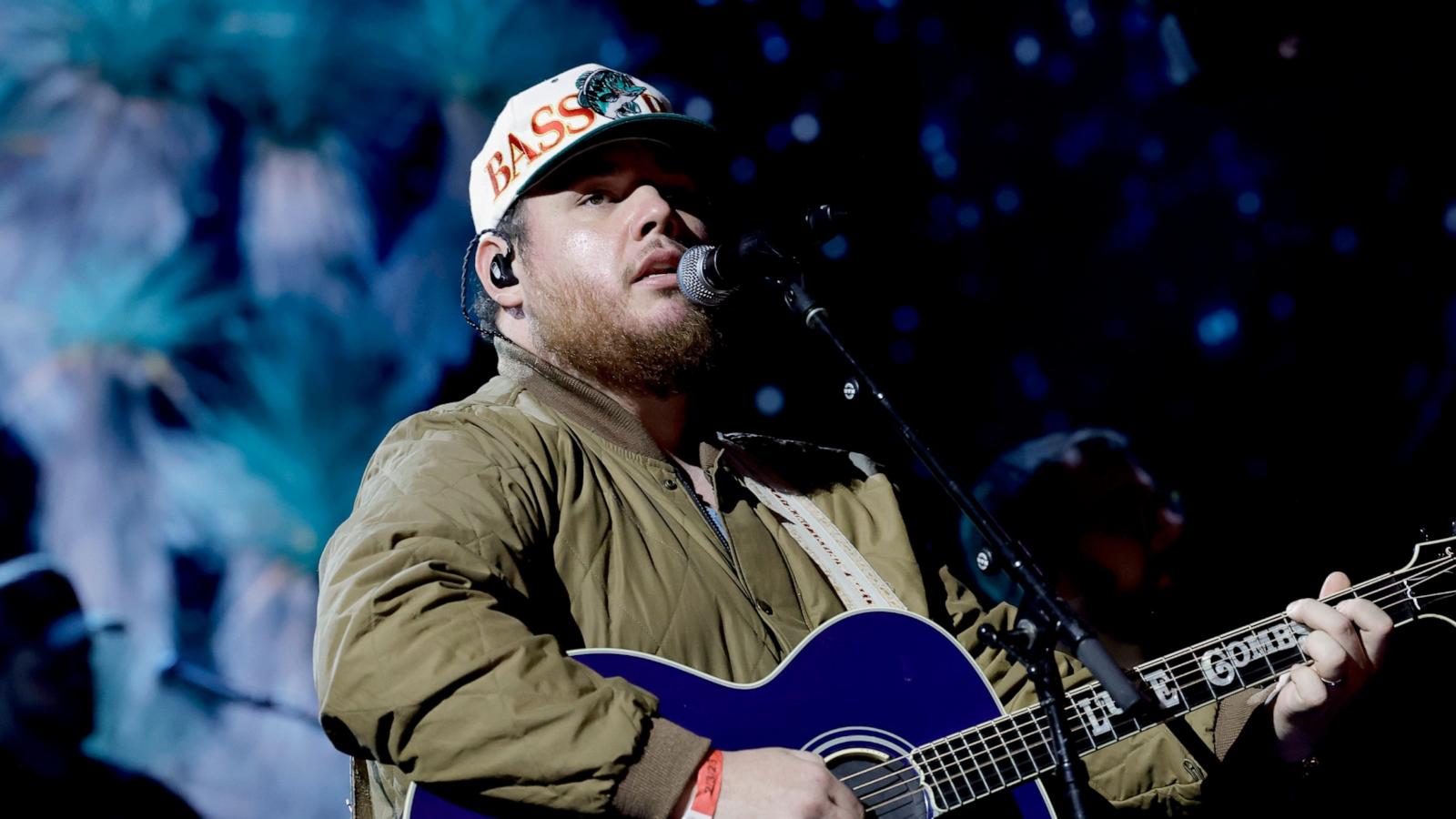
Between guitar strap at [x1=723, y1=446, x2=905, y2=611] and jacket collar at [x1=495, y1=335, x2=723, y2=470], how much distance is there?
26 centimetres

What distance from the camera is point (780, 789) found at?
56.2 inches

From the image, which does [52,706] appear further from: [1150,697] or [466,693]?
[1150,697]

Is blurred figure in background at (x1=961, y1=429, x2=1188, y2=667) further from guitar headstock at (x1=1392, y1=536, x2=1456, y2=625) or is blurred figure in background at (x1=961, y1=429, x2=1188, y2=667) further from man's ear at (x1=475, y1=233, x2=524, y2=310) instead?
man's ear at (x1=475, y1=233, x2=524, y2=310)

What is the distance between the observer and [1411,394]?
364cm

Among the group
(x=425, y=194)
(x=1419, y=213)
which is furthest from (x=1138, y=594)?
(x=425, y=194)

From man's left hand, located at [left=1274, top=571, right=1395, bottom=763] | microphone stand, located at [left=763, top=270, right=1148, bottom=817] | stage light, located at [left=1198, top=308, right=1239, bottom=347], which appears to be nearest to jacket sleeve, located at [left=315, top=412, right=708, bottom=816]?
microphone stand, located at [left=763, top=270, right=1148, bottom=817]

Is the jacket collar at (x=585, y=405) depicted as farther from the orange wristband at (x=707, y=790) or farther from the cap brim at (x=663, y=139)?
the orange wristband at (x=707, y=790)

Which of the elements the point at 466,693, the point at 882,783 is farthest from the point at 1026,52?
the point at 466,693

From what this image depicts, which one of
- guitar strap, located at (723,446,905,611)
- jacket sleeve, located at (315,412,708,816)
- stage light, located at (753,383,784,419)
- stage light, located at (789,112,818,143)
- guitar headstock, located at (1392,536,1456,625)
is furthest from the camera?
stage light, located at (789,112,818,143)

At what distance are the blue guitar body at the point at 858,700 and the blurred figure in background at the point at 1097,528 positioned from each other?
1696 mm

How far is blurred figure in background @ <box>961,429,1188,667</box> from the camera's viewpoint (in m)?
3.38

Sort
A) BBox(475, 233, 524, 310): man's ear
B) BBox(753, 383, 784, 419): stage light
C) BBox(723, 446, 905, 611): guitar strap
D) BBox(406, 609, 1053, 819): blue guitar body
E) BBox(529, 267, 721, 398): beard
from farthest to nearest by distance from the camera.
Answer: BBox(753, 383, 784, 419): stage light
BBox(475, 233, 524, 310): man's ear
BBox(529, 267, 721, 398): beard
BBox(723, 446, 905, 611): guitar strap
BBox(406, 609, 1053, 819): blue guitar body

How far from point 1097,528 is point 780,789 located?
245 centimetres

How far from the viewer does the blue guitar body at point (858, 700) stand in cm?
159
